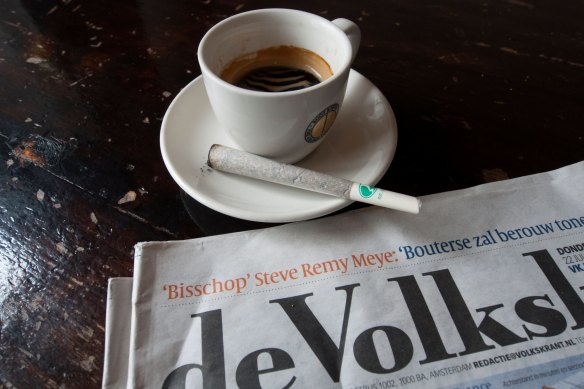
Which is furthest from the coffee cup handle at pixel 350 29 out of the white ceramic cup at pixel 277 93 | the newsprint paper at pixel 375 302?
the newsprint paper at pixel 375 302

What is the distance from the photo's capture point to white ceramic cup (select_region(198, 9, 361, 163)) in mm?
374

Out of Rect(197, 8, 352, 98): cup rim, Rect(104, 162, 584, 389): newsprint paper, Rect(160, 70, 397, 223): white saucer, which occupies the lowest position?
Rect(104, 162, 584, 389): newsprint paper

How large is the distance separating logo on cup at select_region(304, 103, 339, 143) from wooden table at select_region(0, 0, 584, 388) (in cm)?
9

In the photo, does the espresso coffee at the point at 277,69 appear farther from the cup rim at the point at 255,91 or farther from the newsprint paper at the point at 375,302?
the newsprint paper at the point at 375,302

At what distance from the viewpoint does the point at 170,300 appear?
0.34 m

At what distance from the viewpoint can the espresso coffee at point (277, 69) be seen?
0.49m

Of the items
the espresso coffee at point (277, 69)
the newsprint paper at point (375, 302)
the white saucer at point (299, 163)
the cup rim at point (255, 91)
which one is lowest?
the newsprint paper at point (375, 302)

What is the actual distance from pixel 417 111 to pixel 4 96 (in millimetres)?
516

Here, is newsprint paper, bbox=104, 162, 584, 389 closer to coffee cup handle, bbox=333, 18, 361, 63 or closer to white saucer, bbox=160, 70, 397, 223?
white saucer, bbox=160, 70, 397, 223

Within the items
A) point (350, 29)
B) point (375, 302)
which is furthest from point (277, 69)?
point (375, 302)

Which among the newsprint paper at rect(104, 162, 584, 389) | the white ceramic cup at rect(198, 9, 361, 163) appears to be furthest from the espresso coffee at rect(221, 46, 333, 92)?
the newsprint paper at rect(104, 162, 584, 389)

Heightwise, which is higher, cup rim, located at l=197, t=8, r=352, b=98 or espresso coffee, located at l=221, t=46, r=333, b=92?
cup rim, located at l=197, t=8, r=352, b=98

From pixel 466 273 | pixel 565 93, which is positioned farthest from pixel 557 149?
pixel 466 273

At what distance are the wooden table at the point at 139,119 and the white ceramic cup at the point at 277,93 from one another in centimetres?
9
